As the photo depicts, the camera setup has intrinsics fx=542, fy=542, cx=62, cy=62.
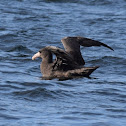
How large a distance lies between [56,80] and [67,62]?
424mm

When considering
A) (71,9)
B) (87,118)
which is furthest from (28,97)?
(71,9)

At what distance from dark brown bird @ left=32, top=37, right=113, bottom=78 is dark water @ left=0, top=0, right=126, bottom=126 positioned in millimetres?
233

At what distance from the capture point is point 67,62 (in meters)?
10.8

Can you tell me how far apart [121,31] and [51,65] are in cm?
567

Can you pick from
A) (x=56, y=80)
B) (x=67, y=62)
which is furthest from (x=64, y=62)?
(x=56, y=80)

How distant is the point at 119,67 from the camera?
39.5ft

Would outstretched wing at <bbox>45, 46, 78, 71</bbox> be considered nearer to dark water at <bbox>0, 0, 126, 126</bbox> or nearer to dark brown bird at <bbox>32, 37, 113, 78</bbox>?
dark brown bird at <bbox>32, 37, 113, 78</bbox>

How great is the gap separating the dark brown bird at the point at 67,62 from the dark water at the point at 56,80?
23cm

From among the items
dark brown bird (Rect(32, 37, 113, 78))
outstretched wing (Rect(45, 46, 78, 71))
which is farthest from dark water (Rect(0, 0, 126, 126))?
outstretched wing (Rect(45, 46, 78, 71))

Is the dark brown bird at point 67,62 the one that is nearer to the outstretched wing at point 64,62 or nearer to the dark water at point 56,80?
the outstretched wing at point 64,62

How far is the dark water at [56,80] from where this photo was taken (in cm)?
811

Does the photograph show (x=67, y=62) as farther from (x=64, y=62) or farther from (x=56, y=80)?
(x=56, y=80)

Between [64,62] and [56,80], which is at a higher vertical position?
[64,62]

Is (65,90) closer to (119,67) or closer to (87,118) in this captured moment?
(87,118)
